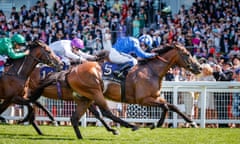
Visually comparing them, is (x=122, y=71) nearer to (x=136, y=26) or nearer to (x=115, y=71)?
(x=115, y=71)

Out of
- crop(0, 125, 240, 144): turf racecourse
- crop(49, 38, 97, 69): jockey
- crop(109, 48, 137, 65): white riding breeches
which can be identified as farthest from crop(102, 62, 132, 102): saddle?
crop(49, 38, 97, 69): jockey

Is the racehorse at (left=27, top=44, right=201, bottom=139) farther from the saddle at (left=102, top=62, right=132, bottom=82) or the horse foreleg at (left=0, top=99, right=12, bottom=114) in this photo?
the horse foreleg at (left=0, top=99, right=12, bottom=114)

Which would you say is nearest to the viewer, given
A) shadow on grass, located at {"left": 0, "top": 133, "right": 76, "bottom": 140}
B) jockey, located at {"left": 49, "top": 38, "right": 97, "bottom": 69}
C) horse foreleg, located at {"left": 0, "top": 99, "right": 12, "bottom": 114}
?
shadow on grass, located at {"left": 0, "top": 133, "right": 76, "bottom": 140}

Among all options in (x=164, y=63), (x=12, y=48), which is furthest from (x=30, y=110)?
(x=164, y=63)

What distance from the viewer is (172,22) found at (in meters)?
23.1

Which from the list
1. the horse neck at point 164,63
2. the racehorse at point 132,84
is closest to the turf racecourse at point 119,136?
the racehorse at point 132,84

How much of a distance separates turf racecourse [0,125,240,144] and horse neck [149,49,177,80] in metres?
1.23

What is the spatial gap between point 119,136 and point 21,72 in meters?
2.38

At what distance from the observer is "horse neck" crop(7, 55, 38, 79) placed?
13492mm

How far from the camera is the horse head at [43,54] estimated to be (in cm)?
1330

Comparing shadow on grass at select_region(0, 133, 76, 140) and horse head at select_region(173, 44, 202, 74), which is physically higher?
horse head at select_region(173, 44, 202, 74)

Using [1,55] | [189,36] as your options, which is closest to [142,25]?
[189,36]

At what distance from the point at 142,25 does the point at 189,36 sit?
2.43 meters

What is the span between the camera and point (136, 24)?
2317 centimetres
